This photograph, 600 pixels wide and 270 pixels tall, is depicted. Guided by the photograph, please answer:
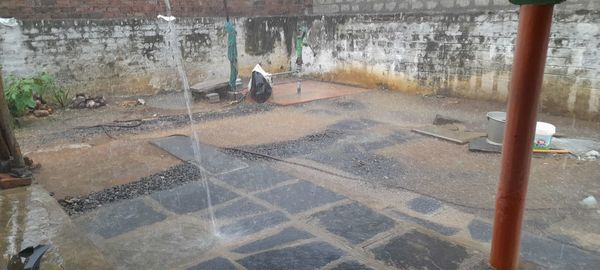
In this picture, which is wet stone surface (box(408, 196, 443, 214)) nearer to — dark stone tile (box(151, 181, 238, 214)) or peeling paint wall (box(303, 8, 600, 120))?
dark stone tile (box(151, 181, 238, 214))

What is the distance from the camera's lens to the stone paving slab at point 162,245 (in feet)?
9.25

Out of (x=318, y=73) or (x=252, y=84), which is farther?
(x=318, y=73)

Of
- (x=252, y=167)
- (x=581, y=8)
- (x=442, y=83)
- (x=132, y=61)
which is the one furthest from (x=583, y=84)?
(x=132, y=61)

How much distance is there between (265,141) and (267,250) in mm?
2807

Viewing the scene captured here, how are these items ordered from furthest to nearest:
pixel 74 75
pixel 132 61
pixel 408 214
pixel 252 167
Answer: pixel 132 61 < pixel 74 75 < pixel 252 167 < pixel 408 214

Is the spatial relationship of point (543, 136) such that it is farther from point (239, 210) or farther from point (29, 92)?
point (29, 92)

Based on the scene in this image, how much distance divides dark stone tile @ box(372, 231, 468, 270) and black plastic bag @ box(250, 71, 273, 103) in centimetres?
544

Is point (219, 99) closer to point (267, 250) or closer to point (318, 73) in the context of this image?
point (318, 73)

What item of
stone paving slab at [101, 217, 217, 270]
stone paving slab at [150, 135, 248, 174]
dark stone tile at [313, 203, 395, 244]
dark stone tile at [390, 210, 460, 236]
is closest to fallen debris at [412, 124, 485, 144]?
dark stone tile at [390, 210, 460, 236]

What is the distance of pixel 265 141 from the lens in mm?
5621

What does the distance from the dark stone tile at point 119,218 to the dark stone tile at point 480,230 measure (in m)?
2.44

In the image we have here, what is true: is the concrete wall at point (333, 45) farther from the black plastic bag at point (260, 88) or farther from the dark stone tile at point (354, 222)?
the dark stone tile at point (354, 222)

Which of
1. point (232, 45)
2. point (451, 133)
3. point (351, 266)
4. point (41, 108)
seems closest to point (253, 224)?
point (351, 266)

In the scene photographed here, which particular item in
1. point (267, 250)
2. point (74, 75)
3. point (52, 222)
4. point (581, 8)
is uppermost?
point (581, 8)
